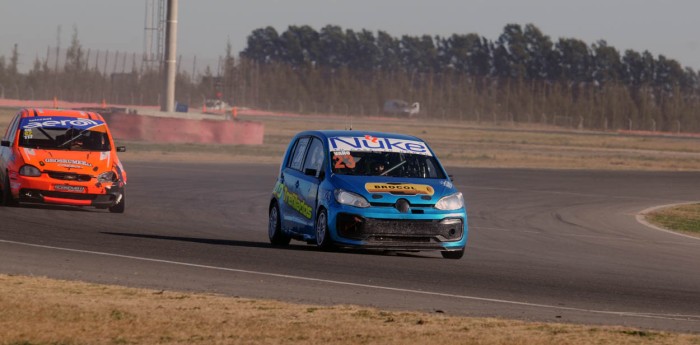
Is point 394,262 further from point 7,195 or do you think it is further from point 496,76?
point 496,76

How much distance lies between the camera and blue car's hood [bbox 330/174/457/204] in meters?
15.0

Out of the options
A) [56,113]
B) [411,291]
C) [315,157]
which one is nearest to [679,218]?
[315,157]

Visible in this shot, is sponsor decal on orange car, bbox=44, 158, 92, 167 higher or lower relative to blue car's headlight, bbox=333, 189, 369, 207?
lower

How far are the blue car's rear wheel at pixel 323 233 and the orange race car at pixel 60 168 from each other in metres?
5.83

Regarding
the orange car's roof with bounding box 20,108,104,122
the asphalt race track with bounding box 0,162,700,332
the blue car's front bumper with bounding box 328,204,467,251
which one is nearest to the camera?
the asphalt race track with bounding box 0,162,700,332

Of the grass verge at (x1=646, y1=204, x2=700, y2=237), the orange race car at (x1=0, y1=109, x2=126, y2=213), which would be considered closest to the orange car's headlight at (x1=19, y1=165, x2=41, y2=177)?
the orange race car at (x1=0, y1=109, x2=126, y2=213)

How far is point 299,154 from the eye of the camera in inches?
667

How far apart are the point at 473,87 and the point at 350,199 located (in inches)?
4239

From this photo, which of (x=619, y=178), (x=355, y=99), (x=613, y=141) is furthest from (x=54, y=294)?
(x=355, y=99)

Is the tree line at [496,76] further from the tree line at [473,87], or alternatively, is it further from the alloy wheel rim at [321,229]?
the alloy wheel rim at [321,229]

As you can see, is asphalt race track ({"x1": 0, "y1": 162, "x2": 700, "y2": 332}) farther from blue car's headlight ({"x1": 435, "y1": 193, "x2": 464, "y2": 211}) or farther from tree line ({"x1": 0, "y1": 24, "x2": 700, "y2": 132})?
tree line ({"x1": 0, "y1": 24, "x2": 700, "y2": 132})

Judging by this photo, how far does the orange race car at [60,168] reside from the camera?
1998cm

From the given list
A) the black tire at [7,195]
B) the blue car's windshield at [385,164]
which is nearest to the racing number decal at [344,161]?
the blue car's windshield at [385,164]

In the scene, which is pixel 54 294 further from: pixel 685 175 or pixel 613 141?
pixel 613 141
